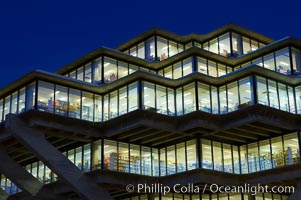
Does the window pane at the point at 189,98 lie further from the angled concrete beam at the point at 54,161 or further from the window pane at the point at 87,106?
the angled concrete beam at the point at 54,161

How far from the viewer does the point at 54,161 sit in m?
45.0

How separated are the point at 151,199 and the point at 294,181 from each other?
12.8m

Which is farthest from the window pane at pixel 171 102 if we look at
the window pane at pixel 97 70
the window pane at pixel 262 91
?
the window pane at pixel 97 70

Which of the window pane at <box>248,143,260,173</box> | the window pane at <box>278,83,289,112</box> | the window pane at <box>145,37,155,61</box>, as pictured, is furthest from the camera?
the window pane at <box>145,37,155,61</box>

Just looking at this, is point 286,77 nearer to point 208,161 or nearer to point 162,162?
point 208,161

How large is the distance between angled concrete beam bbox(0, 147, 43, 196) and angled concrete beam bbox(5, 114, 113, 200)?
487cm

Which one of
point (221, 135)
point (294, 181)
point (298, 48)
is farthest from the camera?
point (298, 48)

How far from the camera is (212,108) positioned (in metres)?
46.7

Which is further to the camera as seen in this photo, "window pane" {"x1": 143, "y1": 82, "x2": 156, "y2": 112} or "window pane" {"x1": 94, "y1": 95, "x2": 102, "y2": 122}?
"window pane" {"x1": 94, "y1": 95, "x2": 102, "y2": 122}

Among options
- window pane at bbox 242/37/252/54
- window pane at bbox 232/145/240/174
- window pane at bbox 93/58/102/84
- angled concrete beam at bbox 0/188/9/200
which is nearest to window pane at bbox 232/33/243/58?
window pane at bbox 242/37/252/54

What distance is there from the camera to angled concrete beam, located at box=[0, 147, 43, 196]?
48781 mm

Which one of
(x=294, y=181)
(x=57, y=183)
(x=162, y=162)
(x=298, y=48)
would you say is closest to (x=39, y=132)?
(x=57, y=183)

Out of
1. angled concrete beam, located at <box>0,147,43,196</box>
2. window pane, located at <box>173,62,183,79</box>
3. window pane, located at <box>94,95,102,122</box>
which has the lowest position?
angled concrete beam, located at <box>0,147,43,196</box>

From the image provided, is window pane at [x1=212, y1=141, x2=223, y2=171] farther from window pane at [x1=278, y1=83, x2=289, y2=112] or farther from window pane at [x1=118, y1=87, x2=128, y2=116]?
window pane at [x1=118, y1=87, x2=128, y2=116]
